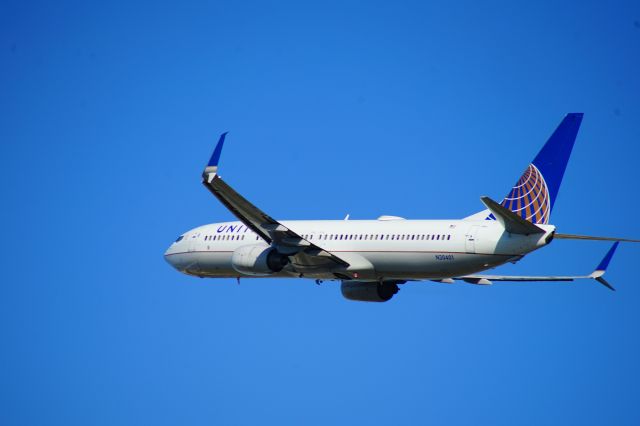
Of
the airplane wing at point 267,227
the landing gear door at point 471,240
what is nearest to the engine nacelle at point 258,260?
the airplane wing at point 267,227

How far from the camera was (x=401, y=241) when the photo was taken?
51062 millimetres

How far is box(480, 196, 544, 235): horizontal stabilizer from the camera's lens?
4559 centimetres

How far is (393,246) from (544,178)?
6.85 metres

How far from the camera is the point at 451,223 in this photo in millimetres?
50312

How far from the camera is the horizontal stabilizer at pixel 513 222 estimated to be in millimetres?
45594

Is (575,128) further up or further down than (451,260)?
further up

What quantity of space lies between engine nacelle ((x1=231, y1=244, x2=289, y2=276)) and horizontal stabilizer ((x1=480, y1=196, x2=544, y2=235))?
33.9 feet

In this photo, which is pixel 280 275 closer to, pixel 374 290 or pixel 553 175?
pixel 374 290

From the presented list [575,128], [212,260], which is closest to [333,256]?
[212,260]

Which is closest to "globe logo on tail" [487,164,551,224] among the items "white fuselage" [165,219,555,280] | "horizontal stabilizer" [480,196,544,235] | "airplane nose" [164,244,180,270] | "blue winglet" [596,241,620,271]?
"white fuselage" [165,219,555,280]

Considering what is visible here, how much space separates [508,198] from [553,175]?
2067 mm

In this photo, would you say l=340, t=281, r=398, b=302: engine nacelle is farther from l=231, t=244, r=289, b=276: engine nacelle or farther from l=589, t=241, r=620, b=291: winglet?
l=589, t=241, r=620, b=291: winglet

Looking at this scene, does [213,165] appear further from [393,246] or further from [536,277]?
[536,277]

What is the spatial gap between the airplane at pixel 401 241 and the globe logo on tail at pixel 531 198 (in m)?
0.04
